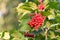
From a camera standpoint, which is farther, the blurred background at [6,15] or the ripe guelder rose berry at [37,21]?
the blurred background at [6,15]

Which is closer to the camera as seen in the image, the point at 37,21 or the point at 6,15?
the point at 37,21

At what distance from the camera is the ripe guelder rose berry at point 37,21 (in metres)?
1.05

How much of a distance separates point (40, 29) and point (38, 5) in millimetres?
121

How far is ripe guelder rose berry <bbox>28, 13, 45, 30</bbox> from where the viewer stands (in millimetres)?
1051

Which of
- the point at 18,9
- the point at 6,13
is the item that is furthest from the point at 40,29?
the point at 6,13

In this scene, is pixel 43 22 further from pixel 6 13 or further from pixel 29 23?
pixel 6 13

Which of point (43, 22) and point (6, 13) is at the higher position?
point (6, 13)

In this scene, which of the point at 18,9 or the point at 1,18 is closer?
the point at 18,9

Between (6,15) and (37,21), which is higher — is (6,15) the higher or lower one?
the higher one

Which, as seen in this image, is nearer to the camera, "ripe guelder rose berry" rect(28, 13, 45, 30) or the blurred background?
"ripe guelder rose berry" rect(28, 13, 45, 30)

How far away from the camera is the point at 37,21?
106 cm

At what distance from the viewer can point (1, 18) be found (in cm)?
211

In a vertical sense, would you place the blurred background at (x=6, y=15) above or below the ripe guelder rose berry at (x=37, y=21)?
above

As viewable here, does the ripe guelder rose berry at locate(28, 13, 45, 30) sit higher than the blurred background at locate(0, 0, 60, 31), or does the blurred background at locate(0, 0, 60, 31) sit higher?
the blurred background at locate(0, 0, 60, 31)
